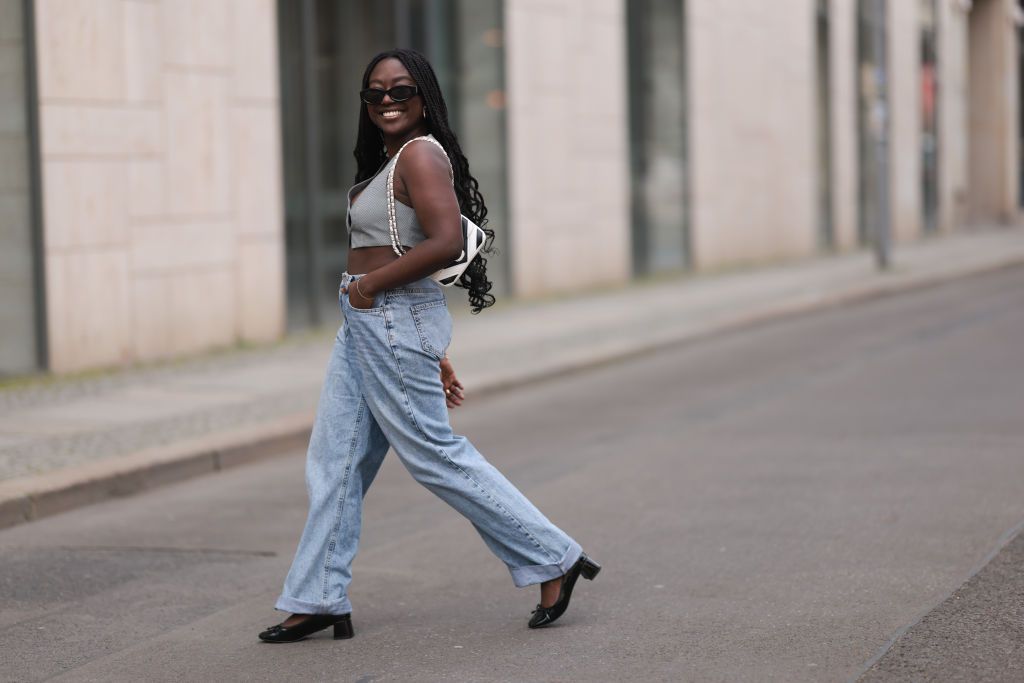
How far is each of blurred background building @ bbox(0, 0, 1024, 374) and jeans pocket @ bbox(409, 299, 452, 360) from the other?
759 centimetres

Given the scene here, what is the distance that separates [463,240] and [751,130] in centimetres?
2133

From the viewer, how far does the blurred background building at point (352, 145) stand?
40.3 feet

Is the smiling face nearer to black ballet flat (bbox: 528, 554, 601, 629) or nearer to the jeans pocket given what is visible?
the jeans pocket

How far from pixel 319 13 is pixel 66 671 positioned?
1138cm

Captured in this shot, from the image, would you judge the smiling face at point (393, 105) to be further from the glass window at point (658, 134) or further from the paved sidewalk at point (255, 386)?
the glass window at point (658, 134)

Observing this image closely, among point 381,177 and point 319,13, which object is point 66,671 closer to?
point 381,177

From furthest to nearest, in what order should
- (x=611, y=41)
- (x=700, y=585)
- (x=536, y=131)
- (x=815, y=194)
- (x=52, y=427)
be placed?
1. (x=815, y=194)
2. (x=611, y=41)
3. (x=536, y=131)
4. (x=52, y=427)
5. (x=700, y=585)

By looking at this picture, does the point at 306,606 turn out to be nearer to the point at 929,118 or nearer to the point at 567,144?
the point at 567,144

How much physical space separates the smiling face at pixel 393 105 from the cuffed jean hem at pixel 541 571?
4.65ft

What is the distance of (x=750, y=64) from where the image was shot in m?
25.6

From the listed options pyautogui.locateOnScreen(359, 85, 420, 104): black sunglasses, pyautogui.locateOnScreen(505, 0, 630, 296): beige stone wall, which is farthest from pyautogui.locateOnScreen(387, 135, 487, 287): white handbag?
Answer: pyautogui.locateOnScreen(505, 0, 630, 296): beige stone wall

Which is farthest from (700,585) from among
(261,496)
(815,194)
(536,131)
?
(815,194)

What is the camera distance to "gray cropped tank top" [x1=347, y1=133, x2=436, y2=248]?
4988mm

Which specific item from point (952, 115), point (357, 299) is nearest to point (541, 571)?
point (357, 299)
